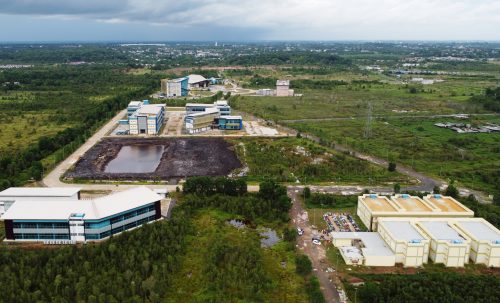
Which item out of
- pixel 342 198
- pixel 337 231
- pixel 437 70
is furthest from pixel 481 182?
pixel 437 70

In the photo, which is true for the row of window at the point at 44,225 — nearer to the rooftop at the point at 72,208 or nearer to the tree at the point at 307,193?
the rooftop at the point at 72,208

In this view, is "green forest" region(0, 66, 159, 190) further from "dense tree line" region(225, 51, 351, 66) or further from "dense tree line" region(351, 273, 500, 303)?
"dense tree line" region(225, 51, 351, 66)

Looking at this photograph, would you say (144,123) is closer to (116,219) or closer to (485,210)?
(116,219)

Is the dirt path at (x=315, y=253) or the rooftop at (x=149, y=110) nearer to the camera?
the dirt path at (x=315, y=253)

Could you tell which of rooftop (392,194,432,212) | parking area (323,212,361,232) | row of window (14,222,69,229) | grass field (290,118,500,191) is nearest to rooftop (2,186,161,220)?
row of window (14,222,69,229)

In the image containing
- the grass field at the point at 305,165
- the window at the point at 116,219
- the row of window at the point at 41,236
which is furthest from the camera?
the grass field at the point at 305,165

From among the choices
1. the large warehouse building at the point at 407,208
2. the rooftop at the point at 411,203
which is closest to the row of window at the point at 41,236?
the large warehouse building at the point at 407,208

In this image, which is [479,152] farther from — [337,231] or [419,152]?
[337,231]
